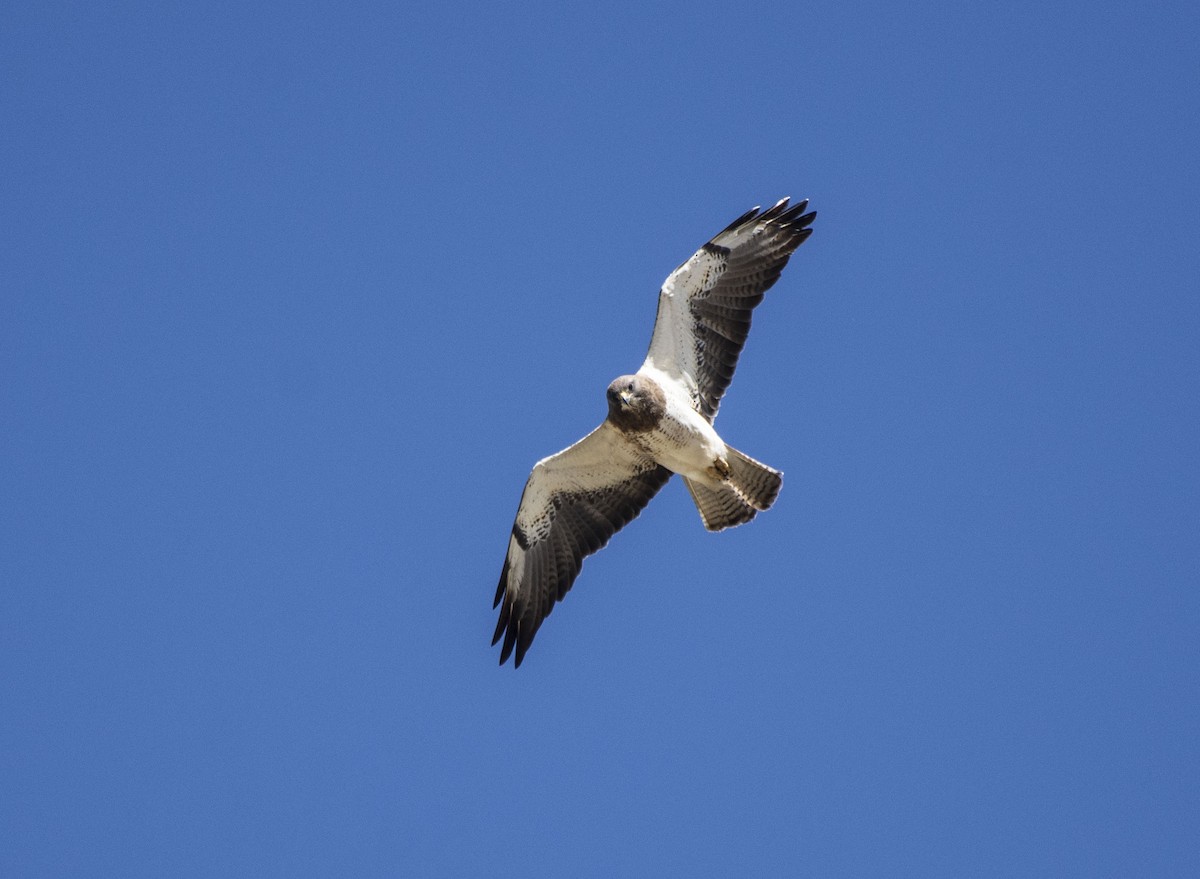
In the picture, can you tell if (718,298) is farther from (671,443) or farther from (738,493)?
(738,493)

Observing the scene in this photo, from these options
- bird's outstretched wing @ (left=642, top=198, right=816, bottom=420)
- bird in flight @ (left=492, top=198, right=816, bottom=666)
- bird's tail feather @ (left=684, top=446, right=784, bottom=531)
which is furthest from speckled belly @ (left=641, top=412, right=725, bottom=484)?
bird's outstretched wing @ (left=642, top=198, right=816, bottom=420)

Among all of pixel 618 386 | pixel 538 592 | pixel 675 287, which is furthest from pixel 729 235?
pixel 538 592

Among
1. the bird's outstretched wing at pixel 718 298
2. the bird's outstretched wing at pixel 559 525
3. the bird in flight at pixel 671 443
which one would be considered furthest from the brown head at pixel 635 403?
the bird's outstretched wing at pixel 559 525

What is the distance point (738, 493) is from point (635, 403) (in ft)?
4.20

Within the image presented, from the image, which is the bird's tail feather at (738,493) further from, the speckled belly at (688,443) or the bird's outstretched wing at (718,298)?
the bird's outstretched wing at (718,298)

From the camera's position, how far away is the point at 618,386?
1252 cm

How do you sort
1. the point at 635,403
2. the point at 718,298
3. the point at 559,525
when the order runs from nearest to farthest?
1. the point at 635,403
2. the point at 718,298
3. the point at 559,525

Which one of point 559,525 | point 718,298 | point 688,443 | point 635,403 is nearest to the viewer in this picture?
point 635,403

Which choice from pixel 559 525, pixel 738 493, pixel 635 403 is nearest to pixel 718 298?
pixel 635 403

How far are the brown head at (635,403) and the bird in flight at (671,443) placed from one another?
11 mm

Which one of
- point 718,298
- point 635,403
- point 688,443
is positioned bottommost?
point 688,443

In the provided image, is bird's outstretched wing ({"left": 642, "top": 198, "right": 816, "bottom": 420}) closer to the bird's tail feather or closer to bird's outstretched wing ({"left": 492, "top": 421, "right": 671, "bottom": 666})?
the bird's tail feather

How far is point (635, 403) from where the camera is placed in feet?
41.0

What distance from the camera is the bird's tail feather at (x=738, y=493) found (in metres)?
12.9
